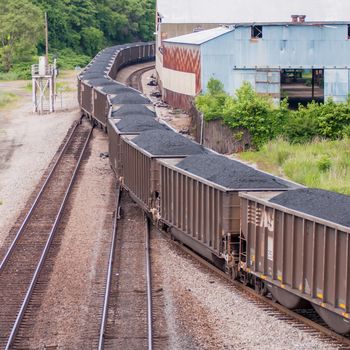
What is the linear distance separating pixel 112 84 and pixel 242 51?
7.69 m

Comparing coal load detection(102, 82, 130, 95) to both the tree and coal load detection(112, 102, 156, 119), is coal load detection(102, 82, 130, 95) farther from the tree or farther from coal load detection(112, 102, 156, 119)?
the tree

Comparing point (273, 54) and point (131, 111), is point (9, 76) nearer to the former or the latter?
point (273, 54)

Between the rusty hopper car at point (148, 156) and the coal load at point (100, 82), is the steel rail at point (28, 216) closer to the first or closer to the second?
the rusty hopper car at point (148, 156)

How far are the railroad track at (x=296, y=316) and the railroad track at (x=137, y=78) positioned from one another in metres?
49.7

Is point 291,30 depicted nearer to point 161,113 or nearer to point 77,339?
point 161,113

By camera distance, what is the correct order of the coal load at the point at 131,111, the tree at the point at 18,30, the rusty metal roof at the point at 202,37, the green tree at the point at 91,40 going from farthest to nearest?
the green tree at the point at 91,40 < the tree at the point at 18,30 < the rusty metal roof at the point at 202,37 < the coal load at the point at 131,111

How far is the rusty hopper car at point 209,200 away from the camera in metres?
17.0

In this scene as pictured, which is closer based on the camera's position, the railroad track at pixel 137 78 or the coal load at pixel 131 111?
the coal load at pixel 131 111

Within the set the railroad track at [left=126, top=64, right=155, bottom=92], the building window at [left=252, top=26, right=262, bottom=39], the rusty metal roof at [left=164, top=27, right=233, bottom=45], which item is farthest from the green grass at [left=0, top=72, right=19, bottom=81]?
the building window at [left=252, top=26, right=262, bottom=39]

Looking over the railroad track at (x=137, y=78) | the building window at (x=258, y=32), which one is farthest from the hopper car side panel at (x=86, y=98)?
the railroad track at (x=137, y=78)

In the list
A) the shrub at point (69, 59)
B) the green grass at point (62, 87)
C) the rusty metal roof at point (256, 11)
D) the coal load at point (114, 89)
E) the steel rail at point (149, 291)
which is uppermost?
the rusty metal roof at point (256, 11)

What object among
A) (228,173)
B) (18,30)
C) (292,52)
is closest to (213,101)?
(292,52)

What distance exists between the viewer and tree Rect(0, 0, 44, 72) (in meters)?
83.9

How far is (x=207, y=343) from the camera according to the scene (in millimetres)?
14422
